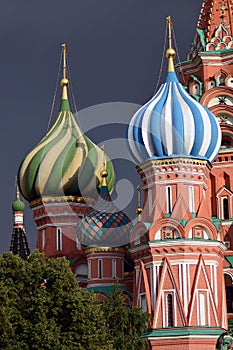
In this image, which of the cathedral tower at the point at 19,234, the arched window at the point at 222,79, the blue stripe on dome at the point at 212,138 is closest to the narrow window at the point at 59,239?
the cathedral tower at the point at 19,234

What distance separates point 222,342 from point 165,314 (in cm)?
179

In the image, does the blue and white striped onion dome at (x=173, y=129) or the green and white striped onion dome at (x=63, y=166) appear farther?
the green and white striped onion dome at (x=63, y=166)

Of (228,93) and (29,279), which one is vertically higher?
(228,93)

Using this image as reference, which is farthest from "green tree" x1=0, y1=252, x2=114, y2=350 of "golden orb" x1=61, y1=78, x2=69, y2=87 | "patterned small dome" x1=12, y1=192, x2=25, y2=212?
"patterned small dome" x1=12, y1=192, x2=25, y2=212

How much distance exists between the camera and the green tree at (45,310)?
2400 cm

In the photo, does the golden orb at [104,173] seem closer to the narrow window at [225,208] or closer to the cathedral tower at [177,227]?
the cathedral tower at [177,227]

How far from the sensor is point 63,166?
37.5 m

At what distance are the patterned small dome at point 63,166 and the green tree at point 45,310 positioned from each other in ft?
38.1

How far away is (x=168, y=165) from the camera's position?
32.1 meters

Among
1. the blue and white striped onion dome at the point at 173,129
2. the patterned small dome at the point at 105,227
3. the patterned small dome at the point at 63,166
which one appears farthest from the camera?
the patterned small dome at the point at 63,166

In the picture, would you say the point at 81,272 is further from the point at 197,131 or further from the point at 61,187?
the point at 197,131

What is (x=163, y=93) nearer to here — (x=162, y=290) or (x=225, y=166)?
(x=225, y=166)

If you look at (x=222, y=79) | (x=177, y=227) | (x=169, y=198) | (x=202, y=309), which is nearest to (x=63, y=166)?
(x=222, y=79)

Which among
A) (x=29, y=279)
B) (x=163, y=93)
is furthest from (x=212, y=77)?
(x=29, y=279)
